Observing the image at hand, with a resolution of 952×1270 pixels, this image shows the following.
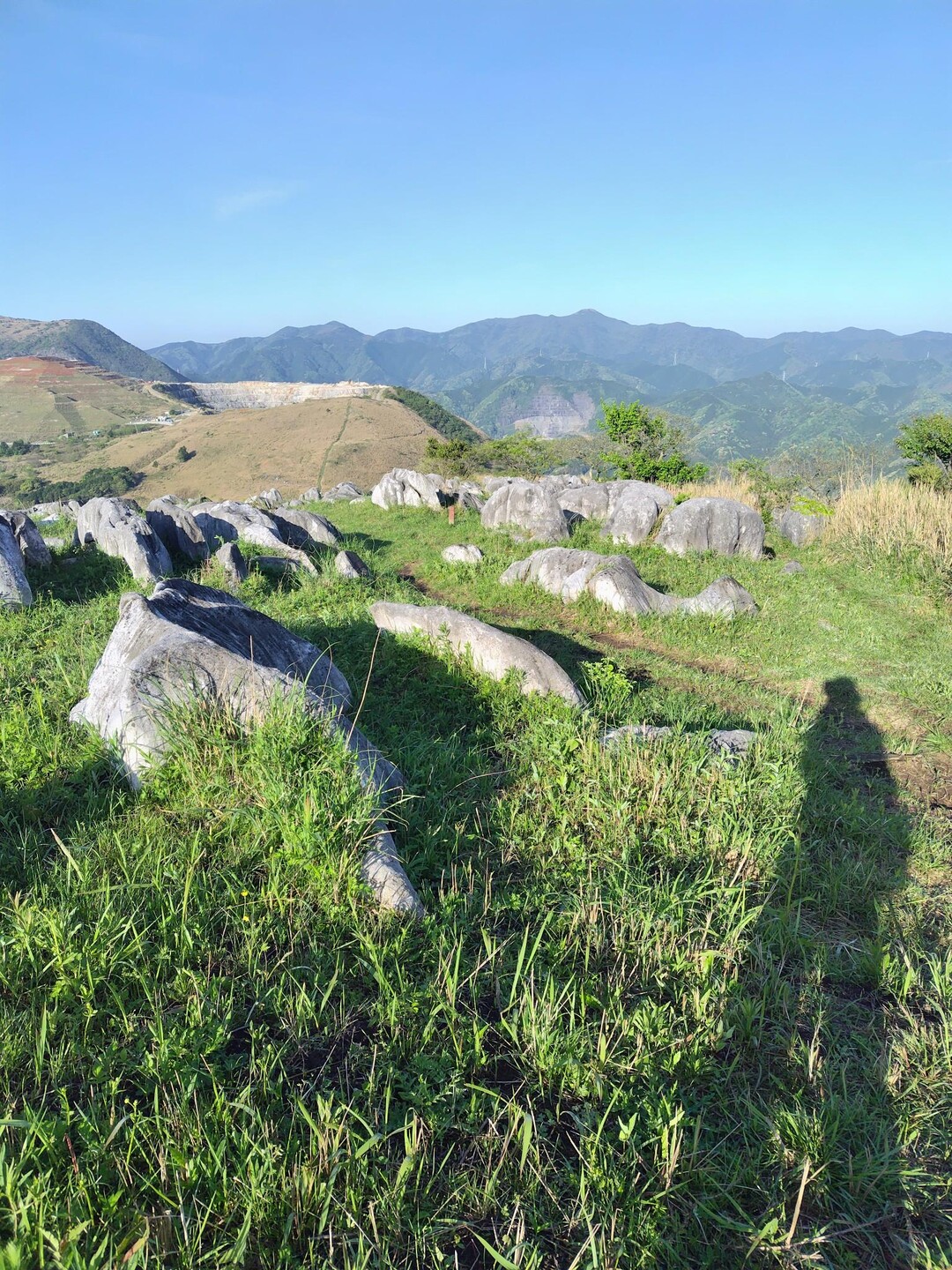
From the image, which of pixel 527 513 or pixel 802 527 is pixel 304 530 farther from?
pixel 802 527

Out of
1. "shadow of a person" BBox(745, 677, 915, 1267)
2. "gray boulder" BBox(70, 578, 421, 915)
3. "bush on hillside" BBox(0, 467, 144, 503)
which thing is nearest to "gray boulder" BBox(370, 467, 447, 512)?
"gray boulder" BBox(70, 578, 421, 915)

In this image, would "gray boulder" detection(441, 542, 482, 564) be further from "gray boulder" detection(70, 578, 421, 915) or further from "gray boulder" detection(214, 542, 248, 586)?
"gray boulder" detection(70, 578, 421, 915)

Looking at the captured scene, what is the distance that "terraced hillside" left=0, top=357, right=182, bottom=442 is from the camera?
100375 millimetres

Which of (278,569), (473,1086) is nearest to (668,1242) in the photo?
(473,1086)

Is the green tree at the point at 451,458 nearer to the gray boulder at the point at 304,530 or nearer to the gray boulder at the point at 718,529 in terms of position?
the gray boulder at the point at 304,530

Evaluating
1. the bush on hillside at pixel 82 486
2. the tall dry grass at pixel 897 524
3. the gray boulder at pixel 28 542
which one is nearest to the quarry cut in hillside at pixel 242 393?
the bush on hillside at pixel 82 486

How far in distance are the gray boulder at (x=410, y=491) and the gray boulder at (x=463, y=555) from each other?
785 centimetres

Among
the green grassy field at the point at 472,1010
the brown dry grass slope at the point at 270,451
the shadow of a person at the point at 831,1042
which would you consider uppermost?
the brown dry grass slope at the point at 270,451


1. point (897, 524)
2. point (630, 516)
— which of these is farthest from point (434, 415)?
point (897, 524)

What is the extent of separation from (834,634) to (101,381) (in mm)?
152190

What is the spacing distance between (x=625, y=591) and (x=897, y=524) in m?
7.11

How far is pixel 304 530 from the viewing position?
15.8 metres

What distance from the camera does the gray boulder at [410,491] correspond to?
22250 mm

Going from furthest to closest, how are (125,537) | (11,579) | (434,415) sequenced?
(434,415) → (125,537) → (11,579)
